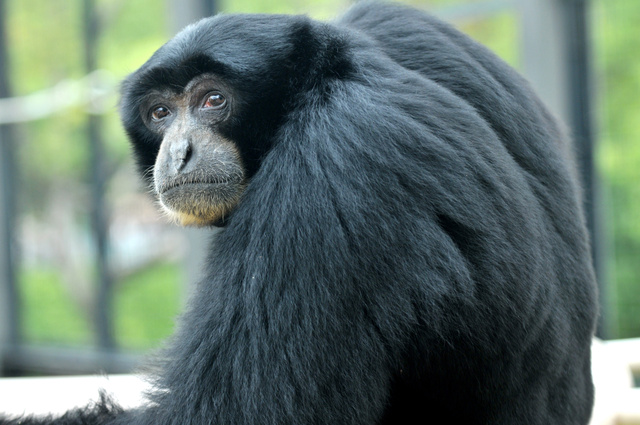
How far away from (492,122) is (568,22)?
17.1 ft

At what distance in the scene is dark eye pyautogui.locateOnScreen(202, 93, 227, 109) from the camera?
12.3 feet

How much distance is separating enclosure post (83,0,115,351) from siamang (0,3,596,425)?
839cm

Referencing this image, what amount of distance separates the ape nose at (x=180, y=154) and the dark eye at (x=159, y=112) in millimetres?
342

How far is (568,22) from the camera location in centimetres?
783

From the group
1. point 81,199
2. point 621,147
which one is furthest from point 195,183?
point 81,199

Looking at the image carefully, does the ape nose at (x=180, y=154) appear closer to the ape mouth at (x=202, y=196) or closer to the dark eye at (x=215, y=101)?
the ape mouth at (x=202, y=196)

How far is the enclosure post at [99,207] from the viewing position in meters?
11.7

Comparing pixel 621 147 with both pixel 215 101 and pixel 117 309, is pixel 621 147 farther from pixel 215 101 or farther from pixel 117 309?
pixel 117 309

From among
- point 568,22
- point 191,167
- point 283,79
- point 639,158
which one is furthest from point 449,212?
point 568,22

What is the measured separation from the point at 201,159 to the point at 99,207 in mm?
8692

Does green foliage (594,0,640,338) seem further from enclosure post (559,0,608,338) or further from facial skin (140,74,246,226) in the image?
facial skin (140,74,246,226)

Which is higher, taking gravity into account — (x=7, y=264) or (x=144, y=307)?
(x=7, y=264)

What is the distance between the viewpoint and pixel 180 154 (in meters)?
3.69

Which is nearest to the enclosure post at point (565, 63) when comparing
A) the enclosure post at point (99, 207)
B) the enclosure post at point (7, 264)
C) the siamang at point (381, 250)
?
the siamang at point (381, 250)
